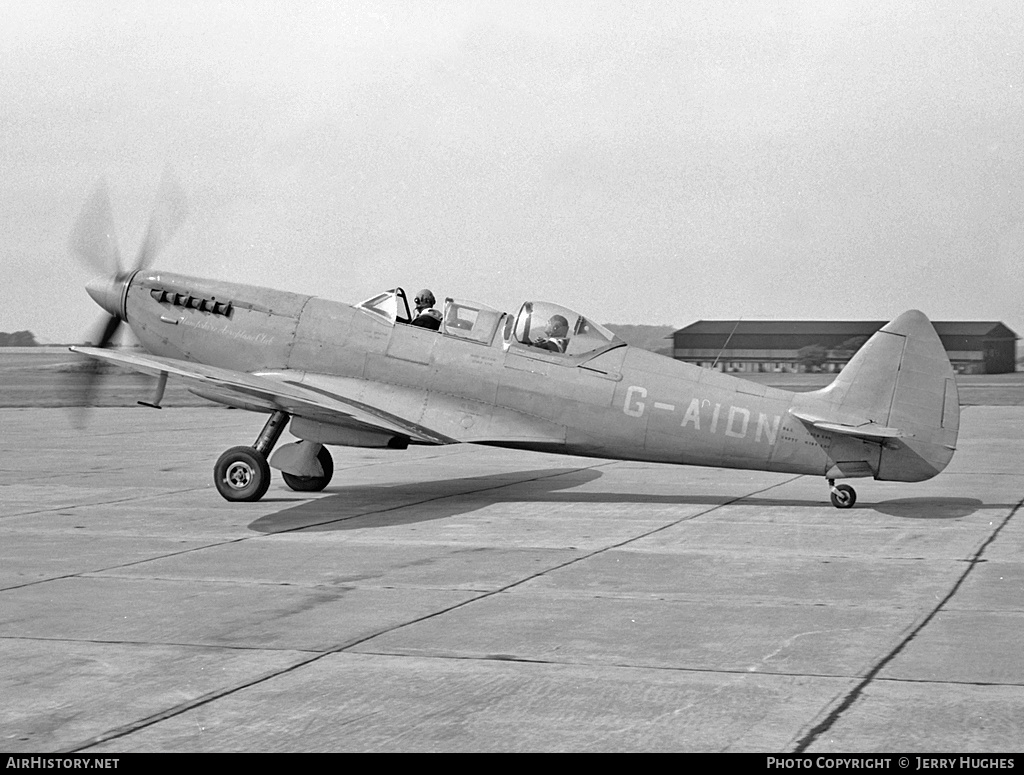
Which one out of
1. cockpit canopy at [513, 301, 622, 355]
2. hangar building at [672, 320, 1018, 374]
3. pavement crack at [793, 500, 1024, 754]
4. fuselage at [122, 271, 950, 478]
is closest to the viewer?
pavement crack at [793, 500, 1024, 754]

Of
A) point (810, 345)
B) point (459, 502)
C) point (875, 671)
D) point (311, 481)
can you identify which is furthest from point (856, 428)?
point (810, 345)

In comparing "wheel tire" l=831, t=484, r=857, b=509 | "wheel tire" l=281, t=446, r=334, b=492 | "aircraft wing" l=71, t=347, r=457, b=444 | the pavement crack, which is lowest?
"wheel tire" l=281, t=446, r=334, b=492

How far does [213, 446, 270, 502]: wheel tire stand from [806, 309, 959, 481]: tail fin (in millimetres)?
5770

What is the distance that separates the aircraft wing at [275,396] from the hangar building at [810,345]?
54.3m

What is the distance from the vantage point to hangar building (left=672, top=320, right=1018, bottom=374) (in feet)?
222

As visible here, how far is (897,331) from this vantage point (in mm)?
11484

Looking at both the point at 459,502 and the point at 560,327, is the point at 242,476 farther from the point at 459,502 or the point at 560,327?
the point at 560,327

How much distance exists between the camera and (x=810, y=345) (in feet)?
229

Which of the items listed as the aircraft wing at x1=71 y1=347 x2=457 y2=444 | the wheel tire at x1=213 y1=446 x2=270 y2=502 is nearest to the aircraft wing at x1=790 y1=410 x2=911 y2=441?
the aircraft wing at x1=71 y1=347 x2=457 y2=444

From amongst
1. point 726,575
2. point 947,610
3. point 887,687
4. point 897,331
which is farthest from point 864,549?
point 887,687

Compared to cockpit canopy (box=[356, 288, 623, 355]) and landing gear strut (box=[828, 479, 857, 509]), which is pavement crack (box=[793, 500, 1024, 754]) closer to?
landing gear strut (box=[828, 479, 857, 509])

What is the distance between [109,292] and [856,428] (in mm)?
8961

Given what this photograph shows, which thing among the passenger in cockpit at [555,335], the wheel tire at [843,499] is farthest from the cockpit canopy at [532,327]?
the wheel tire at [843,499]

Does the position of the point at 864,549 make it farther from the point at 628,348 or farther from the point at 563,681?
the point at 563,681
